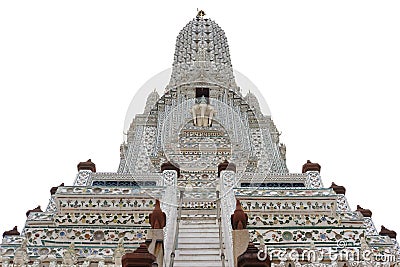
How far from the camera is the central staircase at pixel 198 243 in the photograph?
8.62 metres

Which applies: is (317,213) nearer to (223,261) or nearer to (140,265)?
(223,261)

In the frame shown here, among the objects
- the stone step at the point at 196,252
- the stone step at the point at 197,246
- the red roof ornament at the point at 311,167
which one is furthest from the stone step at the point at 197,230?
the red roof ornament at the point at 311,167

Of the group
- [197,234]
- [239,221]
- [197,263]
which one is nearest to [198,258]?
[197,263]

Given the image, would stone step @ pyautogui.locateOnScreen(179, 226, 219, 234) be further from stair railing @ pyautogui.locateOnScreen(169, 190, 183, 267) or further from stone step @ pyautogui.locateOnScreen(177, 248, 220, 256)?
stone step @ pyautogui.locateOnScreen(177, 248, 220, 256)

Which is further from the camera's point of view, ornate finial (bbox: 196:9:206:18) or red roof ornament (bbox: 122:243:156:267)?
ornate finial (bbox: 196:9:206:18)

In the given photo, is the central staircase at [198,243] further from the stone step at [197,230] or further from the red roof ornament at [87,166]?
the red roof ornament at [87,166]

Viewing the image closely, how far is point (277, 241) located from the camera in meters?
9.99

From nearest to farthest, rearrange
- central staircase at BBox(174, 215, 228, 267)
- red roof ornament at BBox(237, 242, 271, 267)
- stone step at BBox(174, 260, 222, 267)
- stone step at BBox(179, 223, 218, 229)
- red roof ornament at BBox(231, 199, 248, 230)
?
1. red roof ornament at BBox(237, 242, 271, 267)
2. red roof ornament at BBox(231, 199, 248, 230)
3. stone step at BBox(174, 260, 222, 267)
4. central staircase at BBox(174, 215, 228, 267)
5. stone step at BBox(179, 223, 218, 229)

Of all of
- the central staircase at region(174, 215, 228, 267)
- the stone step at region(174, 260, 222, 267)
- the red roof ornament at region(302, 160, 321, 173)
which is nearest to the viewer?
the stone step at region(174, 260, 222, 267)

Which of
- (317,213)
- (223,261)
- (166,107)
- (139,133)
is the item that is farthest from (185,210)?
(166,107)

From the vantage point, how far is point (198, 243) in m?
9.38

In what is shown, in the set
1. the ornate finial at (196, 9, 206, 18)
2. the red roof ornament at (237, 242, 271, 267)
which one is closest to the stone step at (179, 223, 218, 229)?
the red roof ornament at (237, 242, 271, 267)

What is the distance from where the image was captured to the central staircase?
8625 mm

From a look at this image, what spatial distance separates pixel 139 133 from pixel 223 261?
34.4ft
